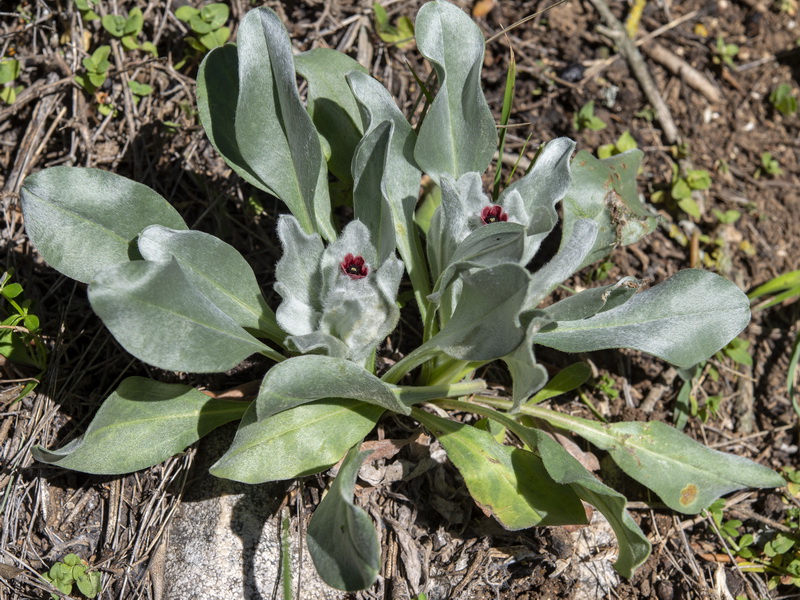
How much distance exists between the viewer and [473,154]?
2771 mm

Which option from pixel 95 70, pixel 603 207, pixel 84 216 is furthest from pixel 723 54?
pixel 84 216

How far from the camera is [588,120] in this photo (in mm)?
3648

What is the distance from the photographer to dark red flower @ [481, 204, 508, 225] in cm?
241

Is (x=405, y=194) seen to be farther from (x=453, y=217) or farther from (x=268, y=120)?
(x=268, y=120)

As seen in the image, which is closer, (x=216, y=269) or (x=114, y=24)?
(x=216, y=269)

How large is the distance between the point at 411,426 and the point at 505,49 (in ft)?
7.32

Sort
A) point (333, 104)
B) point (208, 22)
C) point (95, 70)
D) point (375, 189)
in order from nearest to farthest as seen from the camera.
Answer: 1. point (375, 189)
2. point (333, 104)
3. point (95, 70)
4. point (208, 22)

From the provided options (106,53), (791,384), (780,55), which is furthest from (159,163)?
(780,55)

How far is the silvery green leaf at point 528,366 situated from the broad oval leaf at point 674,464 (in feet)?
2.42

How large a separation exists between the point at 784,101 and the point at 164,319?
3.75 meters

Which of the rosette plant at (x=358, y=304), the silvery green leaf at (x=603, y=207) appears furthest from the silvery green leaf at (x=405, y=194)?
the silvery green leaf at (x=603, y=207)

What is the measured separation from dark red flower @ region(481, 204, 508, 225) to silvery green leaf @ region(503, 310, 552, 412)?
491 mm

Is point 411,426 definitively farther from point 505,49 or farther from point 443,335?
point 505,49

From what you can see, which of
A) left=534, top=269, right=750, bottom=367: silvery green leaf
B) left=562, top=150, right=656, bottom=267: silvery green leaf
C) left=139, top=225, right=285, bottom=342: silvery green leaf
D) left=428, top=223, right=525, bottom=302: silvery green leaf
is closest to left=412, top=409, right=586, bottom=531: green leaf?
left=534, top=269, right=750, bottom=367: silvery green leaf
